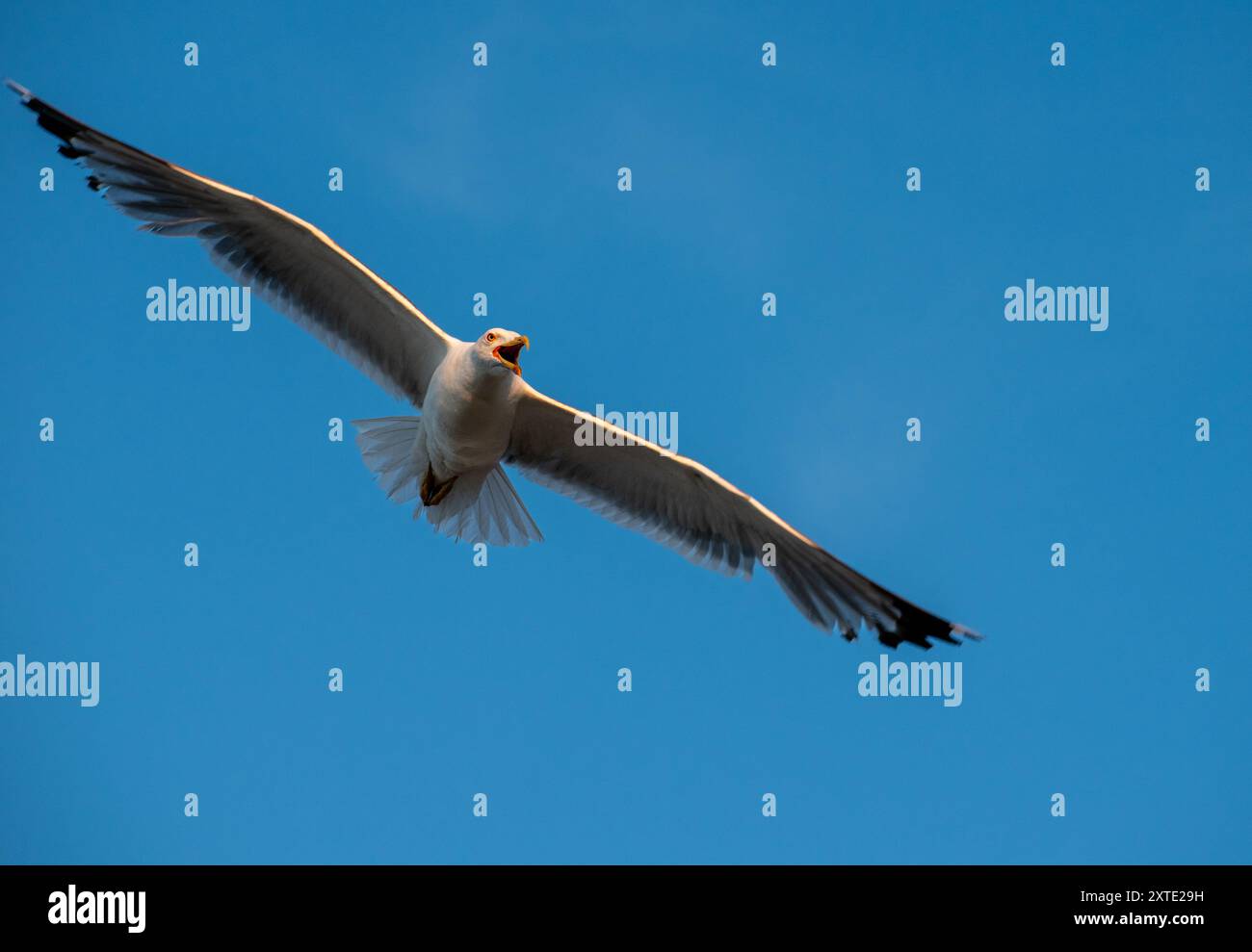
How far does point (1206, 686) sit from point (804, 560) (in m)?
2.59

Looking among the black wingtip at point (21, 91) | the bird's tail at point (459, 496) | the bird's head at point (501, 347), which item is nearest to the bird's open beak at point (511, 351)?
the bird's head at point (501, 347)

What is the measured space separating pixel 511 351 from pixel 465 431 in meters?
0.44

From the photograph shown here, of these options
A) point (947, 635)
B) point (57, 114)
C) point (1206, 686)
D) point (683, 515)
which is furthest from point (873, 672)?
point (57, 114)

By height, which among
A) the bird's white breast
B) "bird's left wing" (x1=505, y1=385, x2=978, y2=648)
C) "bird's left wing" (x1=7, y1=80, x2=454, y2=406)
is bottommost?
"bird's left wing" (x1=505, y1=385, x2=978, y2=648)

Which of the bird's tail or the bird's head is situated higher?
the bird's head

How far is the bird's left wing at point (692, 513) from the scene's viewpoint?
6609mm

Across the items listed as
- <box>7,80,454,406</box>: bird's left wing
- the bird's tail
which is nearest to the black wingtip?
<box>7,80,454,406</box>: bird's left wing

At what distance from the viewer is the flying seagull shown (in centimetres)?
634

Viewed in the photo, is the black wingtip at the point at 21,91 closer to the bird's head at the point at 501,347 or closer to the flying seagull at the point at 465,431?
the flying seagull at the point at 465,431

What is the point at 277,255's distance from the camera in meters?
6.59

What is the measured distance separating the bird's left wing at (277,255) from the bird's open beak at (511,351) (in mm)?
416

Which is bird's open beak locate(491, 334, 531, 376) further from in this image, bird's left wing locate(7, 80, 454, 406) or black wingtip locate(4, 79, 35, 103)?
black wingtip locate(4, 79, 35, 103)

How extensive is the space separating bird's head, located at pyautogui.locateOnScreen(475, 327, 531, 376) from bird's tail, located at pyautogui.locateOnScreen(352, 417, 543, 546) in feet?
2.33

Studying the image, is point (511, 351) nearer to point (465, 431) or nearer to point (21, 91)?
point (465, 431)
